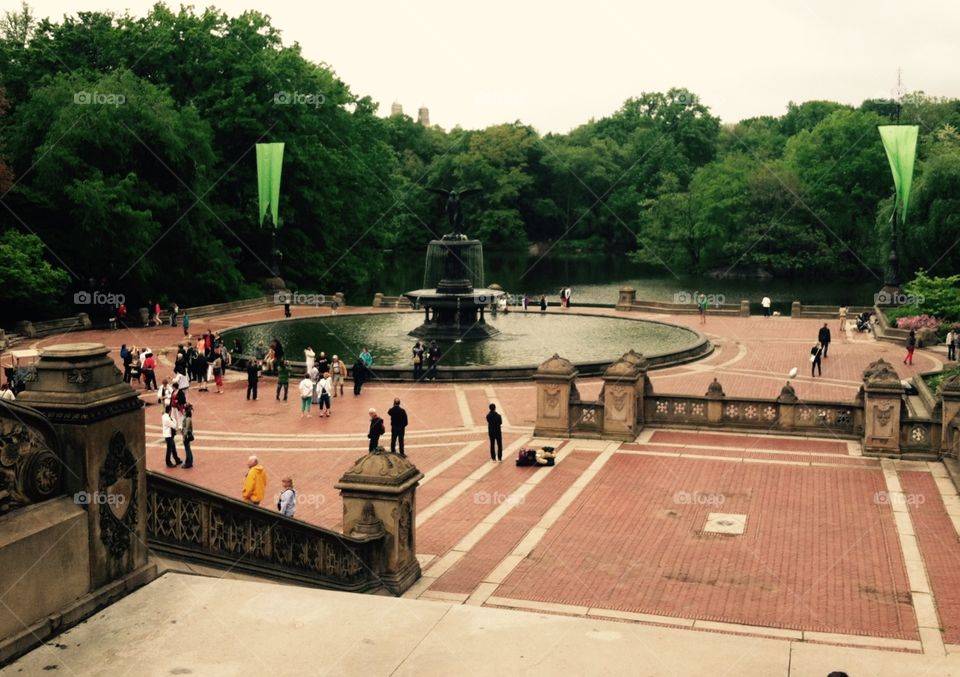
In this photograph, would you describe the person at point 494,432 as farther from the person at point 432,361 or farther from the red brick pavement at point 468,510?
the person at point 432,361

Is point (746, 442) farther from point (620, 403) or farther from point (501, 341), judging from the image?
point (501, 341)

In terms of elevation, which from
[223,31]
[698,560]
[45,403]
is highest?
[223,31]

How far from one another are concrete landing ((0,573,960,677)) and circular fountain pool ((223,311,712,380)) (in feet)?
78.3

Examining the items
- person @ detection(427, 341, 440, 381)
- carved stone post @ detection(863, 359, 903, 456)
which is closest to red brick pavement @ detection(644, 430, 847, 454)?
carved stone post @ detection(863, 359, 903, 456)

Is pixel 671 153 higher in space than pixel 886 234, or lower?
higher

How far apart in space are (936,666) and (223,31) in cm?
6223

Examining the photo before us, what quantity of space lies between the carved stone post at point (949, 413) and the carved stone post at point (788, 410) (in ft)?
11.1

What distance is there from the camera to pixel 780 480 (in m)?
19.5

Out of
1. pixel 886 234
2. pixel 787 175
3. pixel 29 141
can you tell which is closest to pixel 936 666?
A: pixel 29 141

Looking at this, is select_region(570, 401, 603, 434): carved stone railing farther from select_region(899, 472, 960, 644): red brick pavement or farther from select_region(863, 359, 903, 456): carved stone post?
select_region(899, 472, 960, 644): red brick pavement

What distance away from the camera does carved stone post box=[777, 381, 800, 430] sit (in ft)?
77.7

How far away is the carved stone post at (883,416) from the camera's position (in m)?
21.4

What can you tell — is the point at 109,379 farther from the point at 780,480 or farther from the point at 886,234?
the point at 886,234

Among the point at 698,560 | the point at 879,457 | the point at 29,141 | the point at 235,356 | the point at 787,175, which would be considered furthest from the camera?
the point at 787,175
